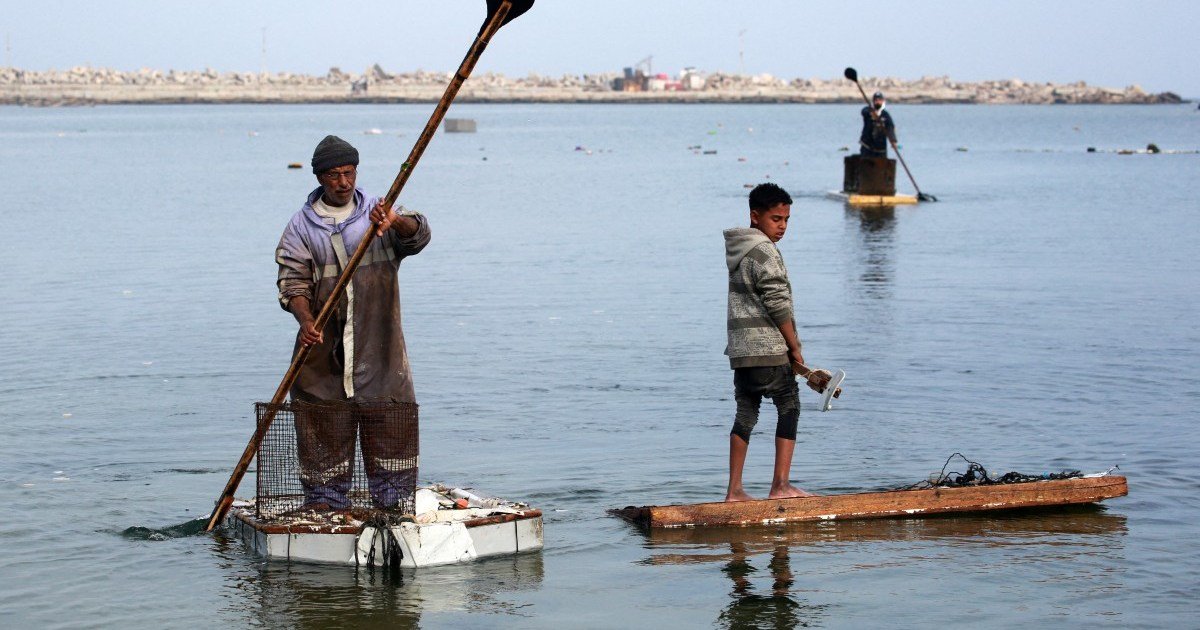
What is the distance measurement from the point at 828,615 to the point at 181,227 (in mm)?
21544

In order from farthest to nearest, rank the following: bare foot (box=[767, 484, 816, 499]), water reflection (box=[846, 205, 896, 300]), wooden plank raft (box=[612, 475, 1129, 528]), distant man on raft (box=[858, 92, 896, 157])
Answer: distant man on raft (box=[858, 92, 896, 157])
water reflection (box=[846, 205, 896, 300])
bare foot (box=[767, 484, 816, 499])
wooden plank raft (box=[612, 475, 1129, 528])

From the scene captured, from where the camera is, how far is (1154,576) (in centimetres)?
707

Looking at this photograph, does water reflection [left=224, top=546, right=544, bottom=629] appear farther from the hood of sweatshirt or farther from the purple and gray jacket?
the hood of sweatshirt

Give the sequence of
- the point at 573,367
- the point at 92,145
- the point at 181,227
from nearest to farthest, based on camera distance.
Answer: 1. the point at 573,367
2. the point at 181,227
3. the point at 92,145

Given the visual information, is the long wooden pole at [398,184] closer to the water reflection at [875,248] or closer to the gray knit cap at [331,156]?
the gray knit cap at [331,156]

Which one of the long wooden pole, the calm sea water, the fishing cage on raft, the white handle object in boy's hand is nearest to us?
the long wooden pole

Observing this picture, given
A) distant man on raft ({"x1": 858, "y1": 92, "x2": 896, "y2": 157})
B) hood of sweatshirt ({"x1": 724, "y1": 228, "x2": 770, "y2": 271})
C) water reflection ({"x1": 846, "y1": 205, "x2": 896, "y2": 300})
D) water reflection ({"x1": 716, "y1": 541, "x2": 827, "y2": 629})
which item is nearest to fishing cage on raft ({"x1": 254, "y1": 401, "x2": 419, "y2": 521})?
water reflection ({"x1": 716, "y1": 541, "x2": 827, "y2": 629})

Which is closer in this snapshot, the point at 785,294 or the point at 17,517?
the point at 785,294

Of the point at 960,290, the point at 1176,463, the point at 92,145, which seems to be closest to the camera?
the point at 1176,463

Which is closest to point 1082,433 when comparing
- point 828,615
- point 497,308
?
point 828,615

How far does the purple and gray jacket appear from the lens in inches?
279

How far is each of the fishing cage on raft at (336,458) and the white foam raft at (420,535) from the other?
10 centimetres

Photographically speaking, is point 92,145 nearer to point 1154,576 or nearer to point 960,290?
point 960,290

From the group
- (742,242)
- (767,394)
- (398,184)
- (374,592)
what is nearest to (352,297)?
(398,184)
